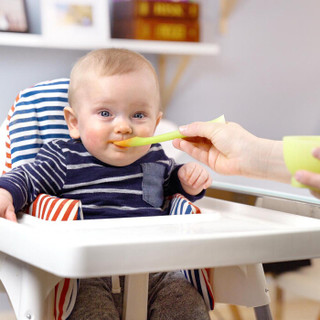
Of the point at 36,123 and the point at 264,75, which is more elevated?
the point at 36,123

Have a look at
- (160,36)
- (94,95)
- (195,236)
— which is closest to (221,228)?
(195,236)

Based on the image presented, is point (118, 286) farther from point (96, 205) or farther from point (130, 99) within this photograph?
point (130, 99)

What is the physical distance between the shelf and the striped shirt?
3.69 ft

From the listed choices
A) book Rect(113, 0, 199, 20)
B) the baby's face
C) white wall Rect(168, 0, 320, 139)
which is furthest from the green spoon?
white wall Rect(168, 0, 320, 139)

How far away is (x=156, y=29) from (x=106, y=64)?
4.46 feet

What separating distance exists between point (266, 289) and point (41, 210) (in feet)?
1.39

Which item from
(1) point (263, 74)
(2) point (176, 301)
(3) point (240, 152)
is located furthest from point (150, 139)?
(1) point (263, 74)

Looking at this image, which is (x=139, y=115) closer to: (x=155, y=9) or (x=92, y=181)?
(x=92, y=181)

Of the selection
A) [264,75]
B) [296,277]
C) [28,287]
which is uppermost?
[28,287]

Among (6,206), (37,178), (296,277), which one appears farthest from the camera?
(296,277)

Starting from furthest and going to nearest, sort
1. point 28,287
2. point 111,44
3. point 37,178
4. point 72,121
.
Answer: point 111,44 → point 72,121 → point 37,178 → point 28,287

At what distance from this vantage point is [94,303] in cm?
105

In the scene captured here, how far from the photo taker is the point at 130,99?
3.78 ft

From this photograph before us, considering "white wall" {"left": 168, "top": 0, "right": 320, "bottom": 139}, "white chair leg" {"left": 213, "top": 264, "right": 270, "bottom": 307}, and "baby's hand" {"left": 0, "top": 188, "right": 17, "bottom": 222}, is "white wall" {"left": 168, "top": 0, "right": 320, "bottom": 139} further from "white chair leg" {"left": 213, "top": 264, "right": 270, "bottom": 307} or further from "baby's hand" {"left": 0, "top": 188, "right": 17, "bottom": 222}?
"baby's hand" {"left": 0, "top": 188, "right": 17, "bottom": 222}
